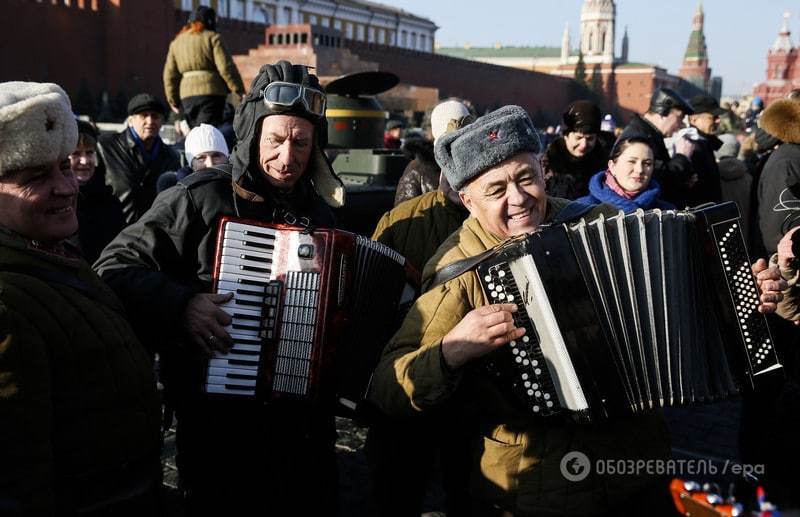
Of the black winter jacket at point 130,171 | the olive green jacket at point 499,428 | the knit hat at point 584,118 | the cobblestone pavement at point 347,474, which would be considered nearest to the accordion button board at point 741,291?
the olive green jacket at point 499,428

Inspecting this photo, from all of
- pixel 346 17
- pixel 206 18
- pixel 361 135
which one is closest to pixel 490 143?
pixel 206 18

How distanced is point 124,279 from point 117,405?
0.60m

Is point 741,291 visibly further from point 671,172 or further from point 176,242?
point 671,172

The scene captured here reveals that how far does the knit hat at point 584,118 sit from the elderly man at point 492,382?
2792mm

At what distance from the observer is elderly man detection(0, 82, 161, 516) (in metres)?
1.59

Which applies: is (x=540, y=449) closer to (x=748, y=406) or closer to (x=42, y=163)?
(x=42, y=163)

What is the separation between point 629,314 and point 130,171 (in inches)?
175

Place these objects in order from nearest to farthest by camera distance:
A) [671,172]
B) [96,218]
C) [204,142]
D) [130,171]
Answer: [96,218] → [204,142] → [671,172] → [130,171]

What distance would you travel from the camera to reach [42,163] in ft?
5.97

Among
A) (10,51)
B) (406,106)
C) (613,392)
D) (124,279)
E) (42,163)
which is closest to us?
(42,163)

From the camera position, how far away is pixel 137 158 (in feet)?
18.5

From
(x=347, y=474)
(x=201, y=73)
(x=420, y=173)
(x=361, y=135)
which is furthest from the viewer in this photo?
(x=361, y=135)

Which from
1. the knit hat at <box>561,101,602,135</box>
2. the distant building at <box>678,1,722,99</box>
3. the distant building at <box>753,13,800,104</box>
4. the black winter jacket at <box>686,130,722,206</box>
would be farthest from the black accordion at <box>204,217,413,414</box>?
the distant building at <box>678,1,722,99</box>

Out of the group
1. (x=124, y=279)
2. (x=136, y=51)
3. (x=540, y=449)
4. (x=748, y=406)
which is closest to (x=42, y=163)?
(x=124, y=279)
